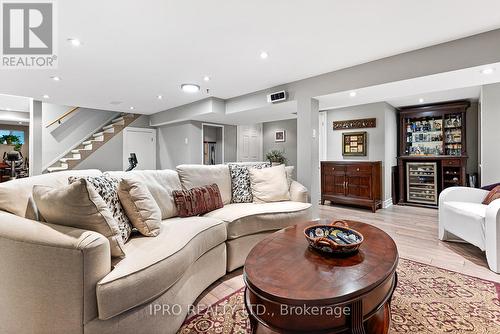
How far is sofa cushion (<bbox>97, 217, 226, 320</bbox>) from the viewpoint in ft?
3.86

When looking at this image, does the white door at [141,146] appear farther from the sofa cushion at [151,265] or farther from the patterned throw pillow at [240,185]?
the sofa cushion at [151,265]

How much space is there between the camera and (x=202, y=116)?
562 centimetres

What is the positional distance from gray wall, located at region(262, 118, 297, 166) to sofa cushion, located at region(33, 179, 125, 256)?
607 centimetres

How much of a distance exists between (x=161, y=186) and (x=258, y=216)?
98cm

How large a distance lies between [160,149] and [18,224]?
243 inches

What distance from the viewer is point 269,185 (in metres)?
3.05

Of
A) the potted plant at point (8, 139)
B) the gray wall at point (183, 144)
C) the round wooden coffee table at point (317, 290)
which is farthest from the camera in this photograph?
the potted plant at point (8, 139)

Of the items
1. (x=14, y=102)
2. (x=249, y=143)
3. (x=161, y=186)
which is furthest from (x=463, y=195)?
(x=14, y=102)

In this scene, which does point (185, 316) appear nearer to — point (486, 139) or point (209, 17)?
point (209, 17)

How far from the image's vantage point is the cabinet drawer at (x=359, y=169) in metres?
4.97

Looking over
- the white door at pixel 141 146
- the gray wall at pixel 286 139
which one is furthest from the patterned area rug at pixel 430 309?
the white door at pixel 141 146

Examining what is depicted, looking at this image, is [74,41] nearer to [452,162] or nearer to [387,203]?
[387,203]

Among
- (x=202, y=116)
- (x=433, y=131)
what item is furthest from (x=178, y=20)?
(x=433, y=131)

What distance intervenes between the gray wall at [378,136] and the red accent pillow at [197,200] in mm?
3998
